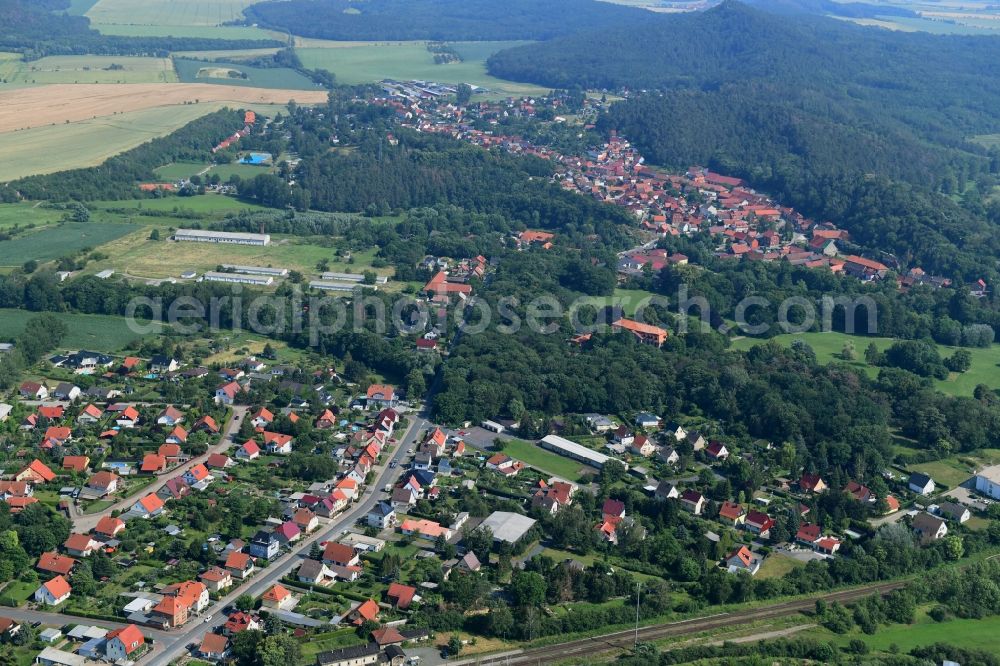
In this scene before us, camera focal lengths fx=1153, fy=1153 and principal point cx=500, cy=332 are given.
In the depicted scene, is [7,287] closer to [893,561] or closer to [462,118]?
[893,561]

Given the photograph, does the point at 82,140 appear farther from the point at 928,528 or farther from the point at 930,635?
the point at 930,635

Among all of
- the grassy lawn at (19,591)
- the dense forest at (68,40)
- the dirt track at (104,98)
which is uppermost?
the dense forest at (68,40)

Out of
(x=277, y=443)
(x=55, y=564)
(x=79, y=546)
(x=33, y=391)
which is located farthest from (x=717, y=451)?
(x=33, y=391)

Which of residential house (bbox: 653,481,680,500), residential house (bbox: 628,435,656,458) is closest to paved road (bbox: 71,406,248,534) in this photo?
residential house (bbox: 628,435,656,458)

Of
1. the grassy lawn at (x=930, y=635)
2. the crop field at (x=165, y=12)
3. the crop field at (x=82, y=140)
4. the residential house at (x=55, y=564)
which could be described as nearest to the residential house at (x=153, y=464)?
the residential house at (x=55, y=564)

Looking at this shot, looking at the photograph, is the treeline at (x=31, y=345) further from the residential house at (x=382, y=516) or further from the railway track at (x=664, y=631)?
the railway track at (x=664, y=631)

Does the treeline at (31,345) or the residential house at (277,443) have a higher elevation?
the treeline at (31,345)

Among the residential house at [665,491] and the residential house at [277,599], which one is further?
the residential house at [665,491]
